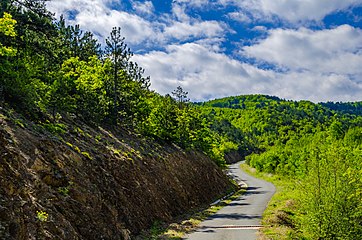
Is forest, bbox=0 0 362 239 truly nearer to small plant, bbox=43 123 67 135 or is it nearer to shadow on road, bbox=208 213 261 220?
small plant, bbox=43 123 67 135

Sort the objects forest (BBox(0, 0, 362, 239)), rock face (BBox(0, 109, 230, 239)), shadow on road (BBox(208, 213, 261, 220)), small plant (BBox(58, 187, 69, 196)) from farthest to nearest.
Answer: shadow on road (BBox(208, 213, 261, 220)) < forest (BBox(0, 0, 362, 239)) < small plant (BBox(58, 187, 69, 196)) < rock face (BBox(0, 109, 230, 239))

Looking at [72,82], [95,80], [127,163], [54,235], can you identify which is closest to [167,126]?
[95,80]

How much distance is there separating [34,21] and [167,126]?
21537 millimetres

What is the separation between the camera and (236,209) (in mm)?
31984

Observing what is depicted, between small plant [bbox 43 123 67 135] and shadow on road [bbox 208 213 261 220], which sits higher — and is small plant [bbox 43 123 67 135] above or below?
above

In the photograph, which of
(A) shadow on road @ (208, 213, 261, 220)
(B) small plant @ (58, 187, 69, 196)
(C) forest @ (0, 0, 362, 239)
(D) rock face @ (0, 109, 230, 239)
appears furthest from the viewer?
(A) shadow on road @ (208, 213, 261, 220)

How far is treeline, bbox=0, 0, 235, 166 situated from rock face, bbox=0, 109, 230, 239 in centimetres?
219

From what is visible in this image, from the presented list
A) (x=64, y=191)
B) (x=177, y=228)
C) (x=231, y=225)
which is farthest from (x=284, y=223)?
(x=64, y=191)

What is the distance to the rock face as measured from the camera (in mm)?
11172

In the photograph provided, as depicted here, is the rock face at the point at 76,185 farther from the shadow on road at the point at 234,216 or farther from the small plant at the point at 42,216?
the shadow on road at the point at 234,216

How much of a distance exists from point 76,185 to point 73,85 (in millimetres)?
18332

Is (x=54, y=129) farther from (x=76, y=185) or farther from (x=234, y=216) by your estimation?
(x=234, y=216)

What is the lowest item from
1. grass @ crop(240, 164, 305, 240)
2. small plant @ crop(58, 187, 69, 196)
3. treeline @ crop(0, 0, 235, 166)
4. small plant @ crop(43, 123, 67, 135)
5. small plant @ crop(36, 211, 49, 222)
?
grass @ crop(240, 164, 305, 240)

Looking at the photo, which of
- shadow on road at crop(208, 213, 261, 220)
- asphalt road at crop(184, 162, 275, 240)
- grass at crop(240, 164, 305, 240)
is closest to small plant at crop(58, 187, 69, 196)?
asphalt road at crop(184, 162, 275, 240)
